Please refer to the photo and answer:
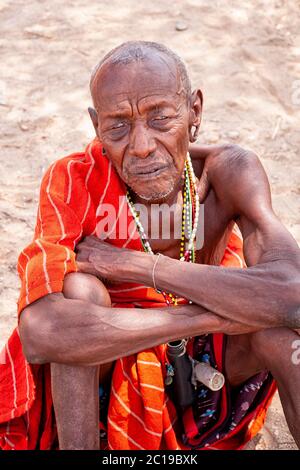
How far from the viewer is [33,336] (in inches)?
97.3

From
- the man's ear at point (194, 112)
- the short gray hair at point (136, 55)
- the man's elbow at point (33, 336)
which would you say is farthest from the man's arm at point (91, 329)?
the short gray hair at point (136, 55)

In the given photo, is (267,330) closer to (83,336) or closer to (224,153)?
(83,336)

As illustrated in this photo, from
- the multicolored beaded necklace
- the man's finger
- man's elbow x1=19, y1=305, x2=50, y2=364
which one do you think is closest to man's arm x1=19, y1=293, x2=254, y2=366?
man's elbow x1=19, y1=305, x2=50, y2=364

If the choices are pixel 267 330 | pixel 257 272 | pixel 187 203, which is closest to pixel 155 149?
pixel 187 203

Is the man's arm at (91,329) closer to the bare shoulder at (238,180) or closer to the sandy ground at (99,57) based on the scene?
the bare shoulder at (238,180)

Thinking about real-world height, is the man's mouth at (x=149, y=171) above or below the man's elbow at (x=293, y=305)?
above

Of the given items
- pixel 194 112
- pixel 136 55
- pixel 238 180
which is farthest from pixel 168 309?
pixel 136 55

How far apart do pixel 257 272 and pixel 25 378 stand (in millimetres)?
916

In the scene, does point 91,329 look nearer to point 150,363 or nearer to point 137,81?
point 150,363

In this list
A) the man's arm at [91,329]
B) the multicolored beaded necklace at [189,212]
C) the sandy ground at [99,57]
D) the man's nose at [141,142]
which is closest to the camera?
the man's arm at [91,329]

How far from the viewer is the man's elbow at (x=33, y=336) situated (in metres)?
2.46

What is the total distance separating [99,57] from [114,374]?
3.42 meters

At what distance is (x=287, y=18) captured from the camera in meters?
6.07

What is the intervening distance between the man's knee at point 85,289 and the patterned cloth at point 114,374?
0.04 metres
